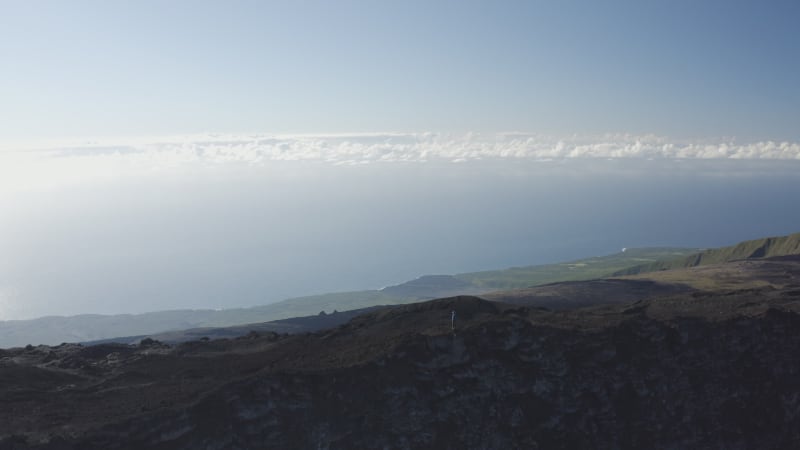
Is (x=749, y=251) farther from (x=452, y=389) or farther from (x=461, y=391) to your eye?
(x=452, y=389)

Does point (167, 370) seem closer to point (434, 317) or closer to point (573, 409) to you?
point (434, 317)

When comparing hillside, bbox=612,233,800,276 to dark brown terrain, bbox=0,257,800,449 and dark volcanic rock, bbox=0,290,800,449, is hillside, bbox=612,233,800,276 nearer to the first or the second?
dark volcanic rock, bbox=0,290,800,449

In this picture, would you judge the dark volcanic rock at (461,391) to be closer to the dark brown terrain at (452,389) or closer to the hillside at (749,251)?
the dark brown terrain at (452,389)

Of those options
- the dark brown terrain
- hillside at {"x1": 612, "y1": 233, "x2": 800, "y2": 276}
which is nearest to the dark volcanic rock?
the dark brown terrain

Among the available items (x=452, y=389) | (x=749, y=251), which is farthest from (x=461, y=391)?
(x=749, y=251)

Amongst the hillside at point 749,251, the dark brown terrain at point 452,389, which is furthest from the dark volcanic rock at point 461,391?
the hillside at point 749,251

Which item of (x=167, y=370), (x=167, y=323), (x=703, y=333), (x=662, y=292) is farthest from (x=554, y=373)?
(x=167, y=323)
